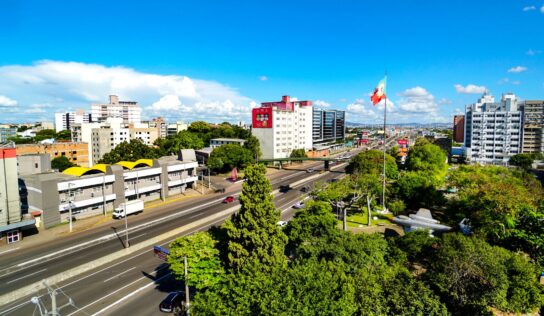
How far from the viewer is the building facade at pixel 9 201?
40438mm

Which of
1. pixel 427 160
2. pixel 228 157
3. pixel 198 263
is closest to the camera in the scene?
pixel 198 263

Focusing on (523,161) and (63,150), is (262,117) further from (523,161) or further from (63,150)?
(523,161)

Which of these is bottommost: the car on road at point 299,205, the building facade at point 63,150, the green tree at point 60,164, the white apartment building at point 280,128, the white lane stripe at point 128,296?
the white lane stripe at point 128,296

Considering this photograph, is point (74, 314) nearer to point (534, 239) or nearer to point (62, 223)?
point (62, 223)

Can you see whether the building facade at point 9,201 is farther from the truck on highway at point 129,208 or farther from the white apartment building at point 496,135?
the white apartment building at point 496,135

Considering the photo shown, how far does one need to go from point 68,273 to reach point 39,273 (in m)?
3.33

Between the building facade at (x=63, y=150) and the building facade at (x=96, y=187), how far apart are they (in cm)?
5284

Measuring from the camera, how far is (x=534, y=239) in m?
32.9

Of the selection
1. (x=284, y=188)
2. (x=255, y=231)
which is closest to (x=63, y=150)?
(x=284, y=188)

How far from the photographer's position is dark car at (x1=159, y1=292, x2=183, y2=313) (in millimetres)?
24688

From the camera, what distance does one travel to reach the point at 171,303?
24.9 meters

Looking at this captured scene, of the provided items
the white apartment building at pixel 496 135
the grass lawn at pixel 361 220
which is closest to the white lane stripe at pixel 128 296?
the grass lawn at pixel 361 220

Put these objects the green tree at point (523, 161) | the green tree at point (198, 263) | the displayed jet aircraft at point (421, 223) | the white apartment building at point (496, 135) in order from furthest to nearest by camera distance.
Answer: the white apartment building at point (496, 135), the green tree at point (523, 161), the displayed jet aircraft at point (421, 223), the green tree at point (198, 263)

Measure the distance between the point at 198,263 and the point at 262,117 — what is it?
99.4 meters
